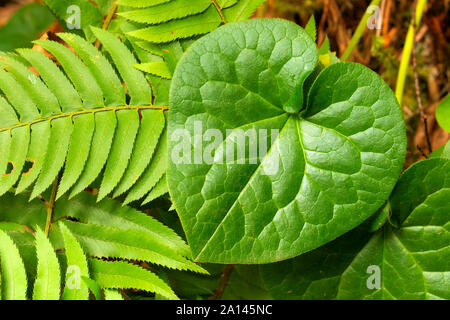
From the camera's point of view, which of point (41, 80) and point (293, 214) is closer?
point (293, 214)

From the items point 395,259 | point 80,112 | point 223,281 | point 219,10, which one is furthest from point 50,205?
point 395,259

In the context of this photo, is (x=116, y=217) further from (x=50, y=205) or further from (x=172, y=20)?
(x=172, y=20)

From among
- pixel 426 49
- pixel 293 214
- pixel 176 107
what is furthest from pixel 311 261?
pixel 426 49

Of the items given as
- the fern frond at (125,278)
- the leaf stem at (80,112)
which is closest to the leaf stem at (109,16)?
the leaf stem at (80,112)

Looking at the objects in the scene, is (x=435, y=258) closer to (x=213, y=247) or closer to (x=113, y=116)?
(x=213, y=247)

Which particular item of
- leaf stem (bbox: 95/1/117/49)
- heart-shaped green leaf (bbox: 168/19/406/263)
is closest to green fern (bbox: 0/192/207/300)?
heart-shaped green leaf (bbox: 168/19/406/263)

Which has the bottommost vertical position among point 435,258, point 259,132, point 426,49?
point 435,258
